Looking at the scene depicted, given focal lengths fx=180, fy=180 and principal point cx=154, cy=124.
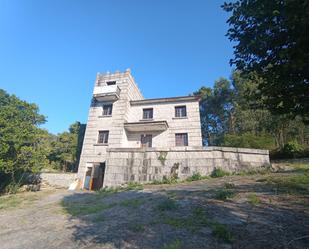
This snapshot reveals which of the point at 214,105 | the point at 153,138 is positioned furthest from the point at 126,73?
the point at 214,105

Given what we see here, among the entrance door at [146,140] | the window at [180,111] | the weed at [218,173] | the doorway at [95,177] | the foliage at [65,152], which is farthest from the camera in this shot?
the foliage at [65,152]

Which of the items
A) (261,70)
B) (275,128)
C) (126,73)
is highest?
(126,73)

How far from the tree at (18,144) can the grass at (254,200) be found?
51.0 ft

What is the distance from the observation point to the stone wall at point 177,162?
37.7 ft

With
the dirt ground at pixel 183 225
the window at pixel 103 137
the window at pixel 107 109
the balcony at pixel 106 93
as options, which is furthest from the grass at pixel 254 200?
the window at pixel 107 109

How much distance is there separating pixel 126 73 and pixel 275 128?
57.0 ft

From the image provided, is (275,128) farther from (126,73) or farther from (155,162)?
(126,73)

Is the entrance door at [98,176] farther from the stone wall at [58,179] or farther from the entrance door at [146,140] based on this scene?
the entrance door at [146,140]

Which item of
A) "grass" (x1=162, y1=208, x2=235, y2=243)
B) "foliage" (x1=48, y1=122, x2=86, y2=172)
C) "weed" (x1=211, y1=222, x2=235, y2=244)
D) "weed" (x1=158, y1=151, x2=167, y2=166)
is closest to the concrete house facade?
"foliage" (x1=48, y1=122, x2=86, y2=172)

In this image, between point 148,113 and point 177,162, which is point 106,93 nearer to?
point 148,113

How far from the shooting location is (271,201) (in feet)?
17.5

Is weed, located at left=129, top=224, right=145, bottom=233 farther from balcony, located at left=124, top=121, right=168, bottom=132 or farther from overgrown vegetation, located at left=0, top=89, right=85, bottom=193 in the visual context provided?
overgrown vegetation, located at left=0, top=89, right=85, bottom=193

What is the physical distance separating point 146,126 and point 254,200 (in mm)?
11739

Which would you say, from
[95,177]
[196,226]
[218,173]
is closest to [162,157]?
[218,173]
